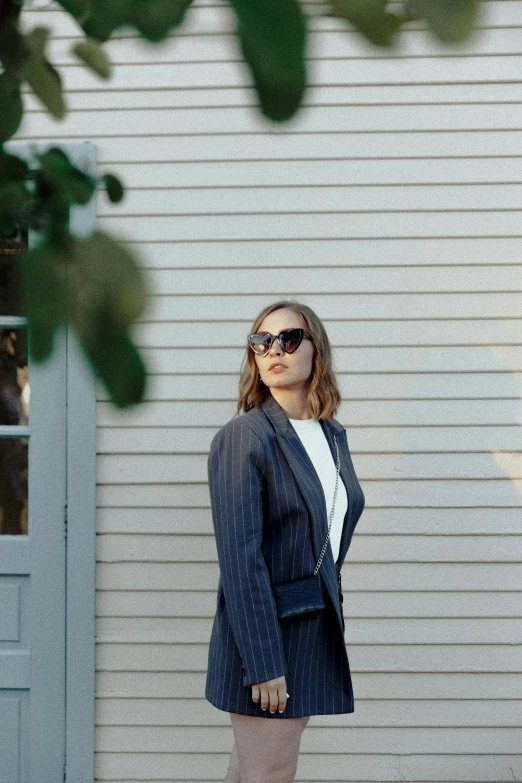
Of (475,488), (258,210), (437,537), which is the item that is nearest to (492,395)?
(475,488)

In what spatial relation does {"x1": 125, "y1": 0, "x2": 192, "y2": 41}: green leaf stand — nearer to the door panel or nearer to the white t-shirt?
the white t-shirt

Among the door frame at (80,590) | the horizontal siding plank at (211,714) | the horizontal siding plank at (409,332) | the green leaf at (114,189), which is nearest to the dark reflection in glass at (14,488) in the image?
the door frame at (80,590)

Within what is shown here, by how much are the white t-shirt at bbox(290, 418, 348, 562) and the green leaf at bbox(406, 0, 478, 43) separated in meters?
1.80

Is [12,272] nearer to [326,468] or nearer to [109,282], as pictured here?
[109,282]

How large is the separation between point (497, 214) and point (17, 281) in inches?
103

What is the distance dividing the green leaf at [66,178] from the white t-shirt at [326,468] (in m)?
1.68

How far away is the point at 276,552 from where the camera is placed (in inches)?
81.4

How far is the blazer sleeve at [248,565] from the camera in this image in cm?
198

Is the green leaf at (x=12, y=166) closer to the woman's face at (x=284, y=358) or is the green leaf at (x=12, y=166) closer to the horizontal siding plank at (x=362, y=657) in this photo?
the woman's face at (x=284, y=358)

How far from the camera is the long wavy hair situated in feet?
7.32

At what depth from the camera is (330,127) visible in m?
2.81

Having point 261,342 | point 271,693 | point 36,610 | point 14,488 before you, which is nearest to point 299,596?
point 271,693

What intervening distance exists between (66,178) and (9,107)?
0.23ft

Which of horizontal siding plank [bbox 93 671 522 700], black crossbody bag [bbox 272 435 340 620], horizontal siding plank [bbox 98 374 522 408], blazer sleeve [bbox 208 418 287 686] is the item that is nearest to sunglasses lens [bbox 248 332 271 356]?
blazer sleeve [bbox 208 418 287 686]
